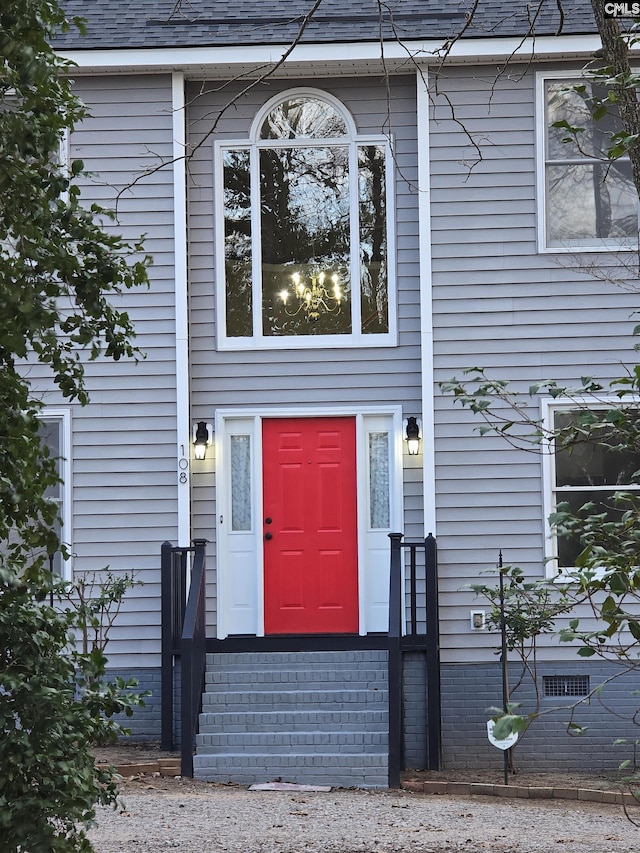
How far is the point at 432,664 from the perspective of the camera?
→ 30.0 ft

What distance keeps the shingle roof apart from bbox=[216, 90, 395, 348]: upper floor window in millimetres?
667

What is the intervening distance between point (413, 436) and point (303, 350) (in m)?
1.30

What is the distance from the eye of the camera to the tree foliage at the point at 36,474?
2.57m

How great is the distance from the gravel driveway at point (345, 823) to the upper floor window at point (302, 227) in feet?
13.8

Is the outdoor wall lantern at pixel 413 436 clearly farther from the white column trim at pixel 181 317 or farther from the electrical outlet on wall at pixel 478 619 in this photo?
the white column trim at pixel 181 317

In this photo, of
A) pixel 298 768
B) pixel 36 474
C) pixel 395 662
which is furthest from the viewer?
A: pixel 395 662

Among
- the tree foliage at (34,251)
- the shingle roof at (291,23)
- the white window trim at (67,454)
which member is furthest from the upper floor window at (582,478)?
the tree foliage at (34,251)

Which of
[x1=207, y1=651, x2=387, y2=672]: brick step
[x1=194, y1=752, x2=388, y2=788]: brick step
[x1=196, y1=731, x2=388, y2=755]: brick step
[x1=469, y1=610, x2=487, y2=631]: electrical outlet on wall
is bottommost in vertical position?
[x1=194, y1=752, x2=388, y2=788]: brick step

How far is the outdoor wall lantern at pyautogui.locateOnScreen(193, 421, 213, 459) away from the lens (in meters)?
→ 9.73

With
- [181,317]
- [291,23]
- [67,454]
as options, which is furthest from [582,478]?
[291,23]

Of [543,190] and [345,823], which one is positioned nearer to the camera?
[345,823]

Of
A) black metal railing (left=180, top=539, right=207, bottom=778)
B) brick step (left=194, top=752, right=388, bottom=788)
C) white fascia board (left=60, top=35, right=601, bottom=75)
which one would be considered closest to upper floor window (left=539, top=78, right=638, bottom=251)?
white fascia board (left=60, top=35, right=601, bottom=75)

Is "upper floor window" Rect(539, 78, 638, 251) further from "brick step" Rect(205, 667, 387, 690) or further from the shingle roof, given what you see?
"brick step" Rect(205, 667, 387, 690)

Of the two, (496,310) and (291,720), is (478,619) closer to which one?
(291,720)
